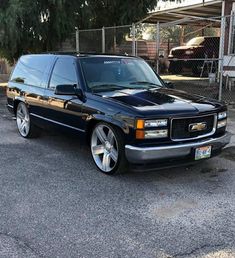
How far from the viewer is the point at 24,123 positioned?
7.70 m

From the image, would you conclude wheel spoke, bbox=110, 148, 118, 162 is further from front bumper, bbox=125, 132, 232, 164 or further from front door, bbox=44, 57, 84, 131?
front door, bbox=44, 57, 84, 131

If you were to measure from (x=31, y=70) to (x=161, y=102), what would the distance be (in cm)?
326

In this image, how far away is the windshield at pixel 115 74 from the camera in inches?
231

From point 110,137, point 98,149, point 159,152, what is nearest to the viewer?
point 159,152

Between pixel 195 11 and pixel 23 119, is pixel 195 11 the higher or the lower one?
the higher one

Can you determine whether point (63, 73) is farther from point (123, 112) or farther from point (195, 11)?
point (195, 11)

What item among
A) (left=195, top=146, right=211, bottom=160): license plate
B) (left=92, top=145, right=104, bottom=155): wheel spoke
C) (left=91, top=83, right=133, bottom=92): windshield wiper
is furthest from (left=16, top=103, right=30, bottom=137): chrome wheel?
(left=195, top=146, right=211, bottom=160): license plate

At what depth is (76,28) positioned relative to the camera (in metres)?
16.0

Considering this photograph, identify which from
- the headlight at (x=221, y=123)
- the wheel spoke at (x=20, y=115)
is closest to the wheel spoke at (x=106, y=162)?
the headlight at (x=221, y=123)

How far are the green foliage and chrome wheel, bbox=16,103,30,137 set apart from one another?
6.92m

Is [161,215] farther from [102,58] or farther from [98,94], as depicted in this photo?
[102,58]

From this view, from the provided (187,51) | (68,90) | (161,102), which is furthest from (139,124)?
(187,51)

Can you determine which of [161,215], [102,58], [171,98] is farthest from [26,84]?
[161,215]

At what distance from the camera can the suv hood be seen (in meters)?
4.86
